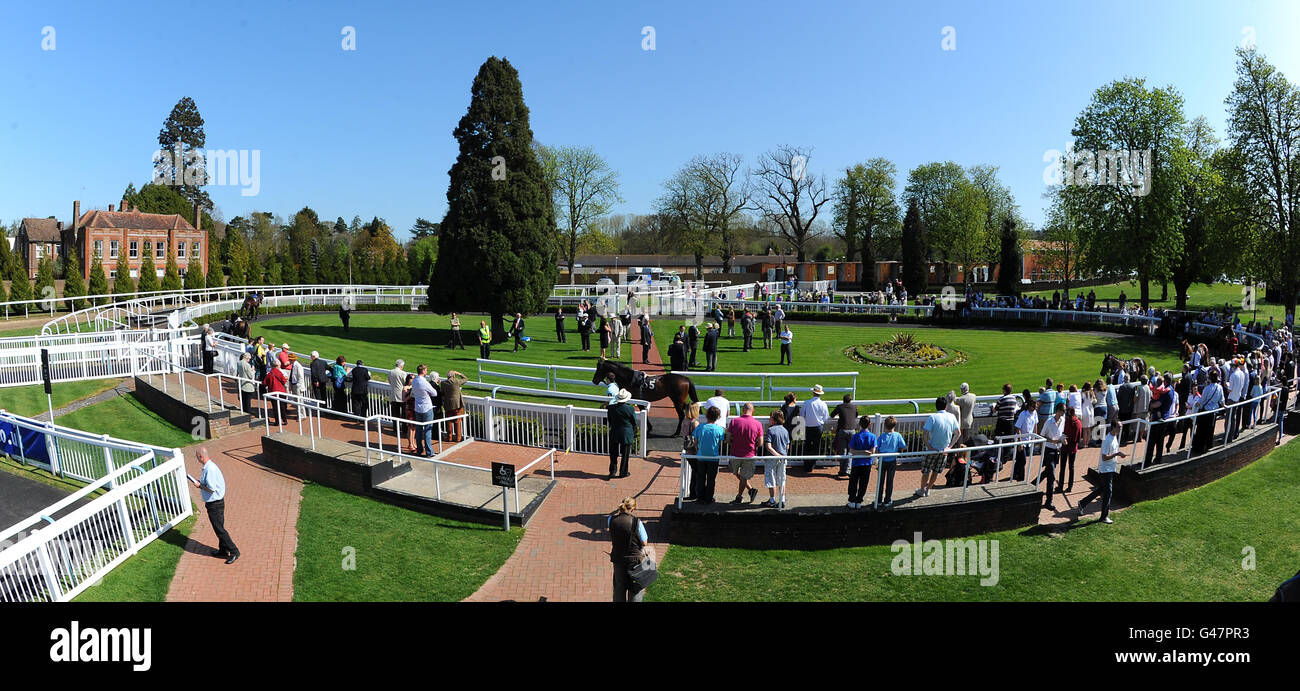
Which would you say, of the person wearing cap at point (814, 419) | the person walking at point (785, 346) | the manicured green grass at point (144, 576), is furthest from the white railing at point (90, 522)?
the person walking at point (785, 346)

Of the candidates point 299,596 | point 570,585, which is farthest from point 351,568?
point 570,585

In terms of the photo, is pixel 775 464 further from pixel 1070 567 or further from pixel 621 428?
pixel 1070 567

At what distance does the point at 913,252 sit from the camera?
2148 inches

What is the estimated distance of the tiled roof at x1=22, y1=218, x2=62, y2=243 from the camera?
7419cm

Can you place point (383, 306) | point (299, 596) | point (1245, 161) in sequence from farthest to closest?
point (383, 306)
point (1245, 161)
point (299, 596)

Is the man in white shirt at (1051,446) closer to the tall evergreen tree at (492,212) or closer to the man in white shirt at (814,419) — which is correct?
the man in white shirt at (814,419)

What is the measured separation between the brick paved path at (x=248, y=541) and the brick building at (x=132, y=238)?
53.2 m

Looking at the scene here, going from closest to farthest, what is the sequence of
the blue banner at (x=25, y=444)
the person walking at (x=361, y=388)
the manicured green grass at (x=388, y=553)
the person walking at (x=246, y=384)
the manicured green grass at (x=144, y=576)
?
1. the manicured green grass at (x=144, y=576)
2. the manicured green grass at (x=388, y=553)
3. the blue banner at (x=25, y=444)
4. the person walking at (x=361, y=388)
5. the person walking at (x=246, y=384)

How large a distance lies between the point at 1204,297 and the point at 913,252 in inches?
917

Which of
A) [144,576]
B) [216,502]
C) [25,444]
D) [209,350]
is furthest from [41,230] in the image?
[144,576]

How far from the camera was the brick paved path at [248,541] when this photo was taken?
7.73 metres

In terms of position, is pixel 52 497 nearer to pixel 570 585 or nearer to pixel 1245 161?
pixel 570 585

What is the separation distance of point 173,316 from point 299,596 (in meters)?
24.5

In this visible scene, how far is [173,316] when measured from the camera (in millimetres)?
26859
